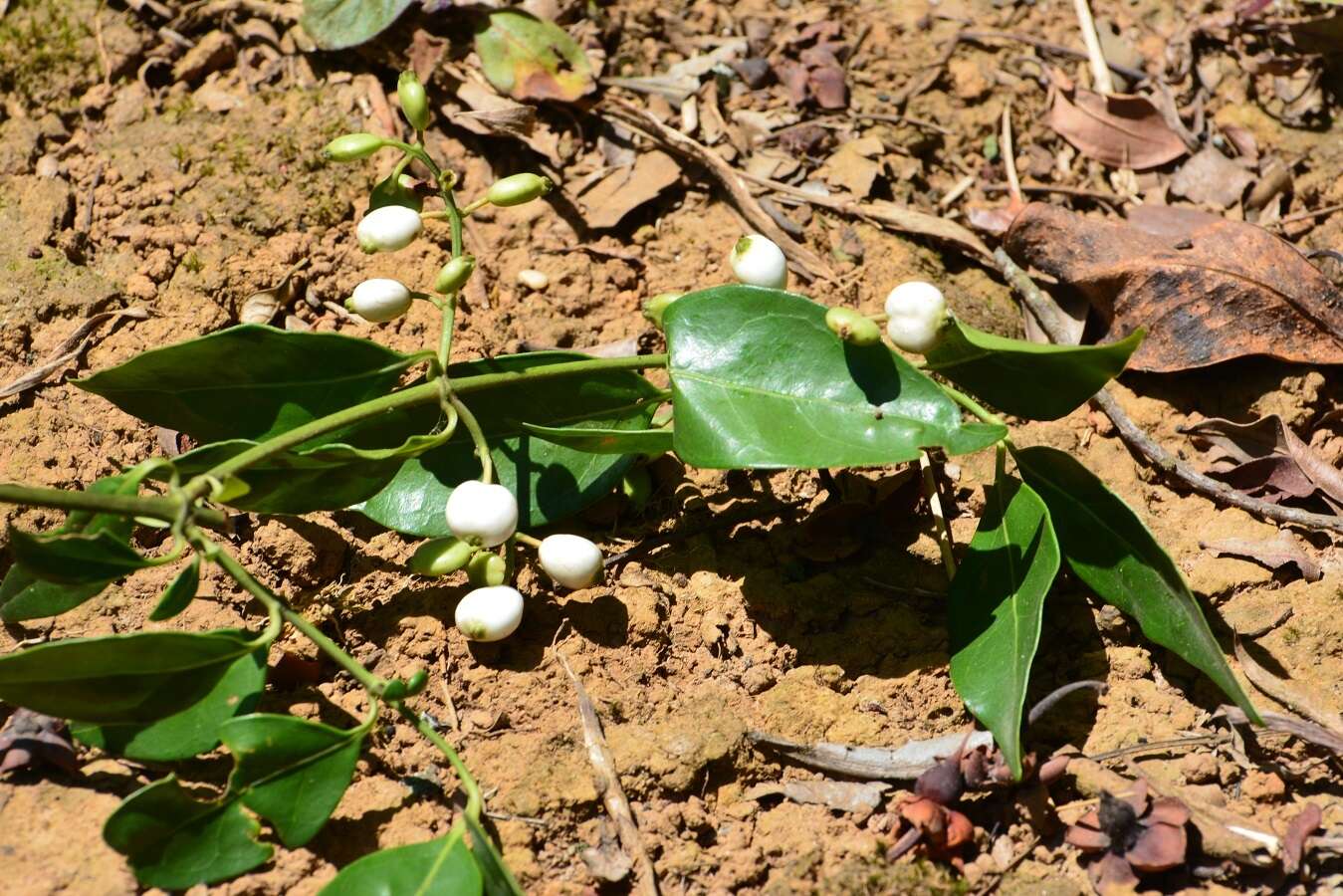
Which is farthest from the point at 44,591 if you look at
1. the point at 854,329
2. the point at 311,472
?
the point at 854,329

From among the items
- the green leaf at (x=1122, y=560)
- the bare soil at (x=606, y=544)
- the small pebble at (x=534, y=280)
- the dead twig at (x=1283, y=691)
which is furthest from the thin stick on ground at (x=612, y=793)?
the dead twig at (x=1283, y=691)

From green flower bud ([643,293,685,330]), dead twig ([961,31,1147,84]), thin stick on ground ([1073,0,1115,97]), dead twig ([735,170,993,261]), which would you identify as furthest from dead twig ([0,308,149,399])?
thin stick on ground ([1073,0,1115,97])

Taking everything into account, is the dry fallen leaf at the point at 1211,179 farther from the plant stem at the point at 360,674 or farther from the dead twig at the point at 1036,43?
the plant stem at the point at 360,674

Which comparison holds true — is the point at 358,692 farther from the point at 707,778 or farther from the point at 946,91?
the point at 946,91

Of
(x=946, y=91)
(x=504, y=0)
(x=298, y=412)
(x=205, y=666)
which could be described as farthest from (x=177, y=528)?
(x=946, y=91)

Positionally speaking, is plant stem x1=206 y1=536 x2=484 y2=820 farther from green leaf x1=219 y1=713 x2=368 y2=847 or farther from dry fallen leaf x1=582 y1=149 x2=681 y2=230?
dry fallen leaf x1=582 y1=149 x2=681 y2=230

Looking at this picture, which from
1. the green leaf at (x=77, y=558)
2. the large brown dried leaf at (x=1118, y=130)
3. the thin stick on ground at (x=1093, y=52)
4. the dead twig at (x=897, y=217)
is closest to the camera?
the green leaf at (x=77, y=558)
